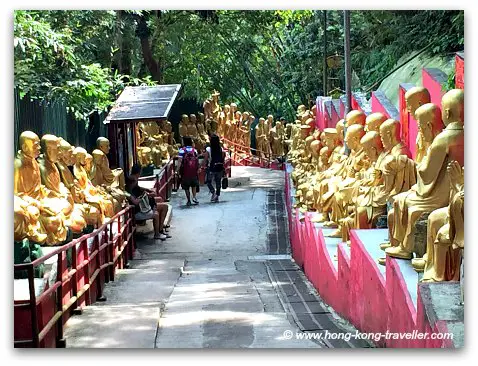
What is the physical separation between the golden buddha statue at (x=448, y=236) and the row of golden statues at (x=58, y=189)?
8.23ft

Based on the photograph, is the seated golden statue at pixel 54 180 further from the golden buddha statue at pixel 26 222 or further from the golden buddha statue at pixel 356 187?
the golden buddha statue at pixel 356 187

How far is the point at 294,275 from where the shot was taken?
8.80 meters

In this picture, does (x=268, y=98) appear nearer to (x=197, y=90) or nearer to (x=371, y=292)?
(x=197, y=90)

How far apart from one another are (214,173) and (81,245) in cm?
644

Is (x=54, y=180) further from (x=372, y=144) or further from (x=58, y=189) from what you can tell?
(x=372, y=144)

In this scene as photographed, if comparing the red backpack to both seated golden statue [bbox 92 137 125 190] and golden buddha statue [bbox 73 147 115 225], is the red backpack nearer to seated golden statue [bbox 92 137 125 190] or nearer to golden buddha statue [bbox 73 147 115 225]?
seated golden statue [bbox 92 137 125 190]

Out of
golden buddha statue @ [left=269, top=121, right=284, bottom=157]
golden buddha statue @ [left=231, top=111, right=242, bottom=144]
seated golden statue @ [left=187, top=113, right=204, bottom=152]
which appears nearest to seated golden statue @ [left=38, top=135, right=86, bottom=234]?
golden buddha statue @ [left=231, top=111, right=242, bottom=144]

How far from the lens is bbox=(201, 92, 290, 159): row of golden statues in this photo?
38.4 ft

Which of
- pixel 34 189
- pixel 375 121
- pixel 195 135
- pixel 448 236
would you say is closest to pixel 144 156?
pixel 195 135

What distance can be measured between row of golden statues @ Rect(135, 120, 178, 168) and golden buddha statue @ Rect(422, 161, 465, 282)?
807cm

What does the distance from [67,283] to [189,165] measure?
671cm

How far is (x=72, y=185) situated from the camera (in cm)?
782

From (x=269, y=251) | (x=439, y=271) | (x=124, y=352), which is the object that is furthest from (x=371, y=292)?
(x=269, y=251)

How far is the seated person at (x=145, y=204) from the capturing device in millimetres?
10031
